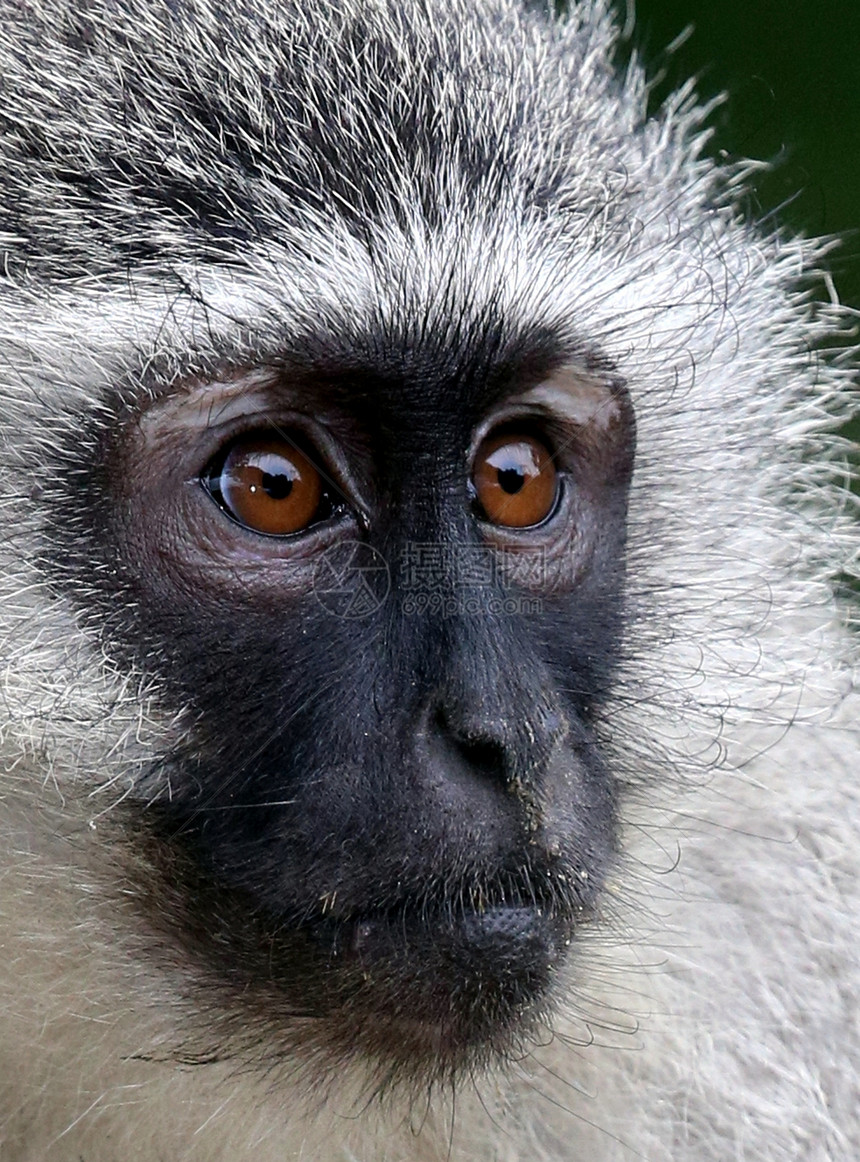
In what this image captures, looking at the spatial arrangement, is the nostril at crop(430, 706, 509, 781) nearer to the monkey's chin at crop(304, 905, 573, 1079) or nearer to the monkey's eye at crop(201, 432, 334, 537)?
the monkey's chin at crop(304, 905, 573, 1079)

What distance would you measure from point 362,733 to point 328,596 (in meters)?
0.18

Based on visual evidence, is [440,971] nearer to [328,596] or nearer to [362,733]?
[362,733]

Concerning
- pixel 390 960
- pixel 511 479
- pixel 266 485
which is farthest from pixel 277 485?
pixel 390 960

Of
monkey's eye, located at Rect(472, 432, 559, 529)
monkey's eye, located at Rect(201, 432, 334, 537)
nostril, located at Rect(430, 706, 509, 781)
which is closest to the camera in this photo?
nostril, located at Rect(430, 706, 509, 781)

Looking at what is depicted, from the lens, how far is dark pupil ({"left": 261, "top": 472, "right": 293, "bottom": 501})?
6.59 feet

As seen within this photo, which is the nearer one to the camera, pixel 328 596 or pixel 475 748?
pixel 475 748

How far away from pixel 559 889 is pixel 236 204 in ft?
3.03

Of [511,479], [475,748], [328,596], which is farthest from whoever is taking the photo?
[511,479]

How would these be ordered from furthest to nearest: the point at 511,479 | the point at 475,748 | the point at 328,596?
the point at 511,479 < the point at 328,596 < the point at 475,748

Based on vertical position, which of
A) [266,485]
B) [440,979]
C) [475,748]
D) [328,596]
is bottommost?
[440,979]

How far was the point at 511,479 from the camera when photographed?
2146mm

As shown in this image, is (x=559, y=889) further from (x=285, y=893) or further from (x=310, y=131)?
(x=310, y=131)

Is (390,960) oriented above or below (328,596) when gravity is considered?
below

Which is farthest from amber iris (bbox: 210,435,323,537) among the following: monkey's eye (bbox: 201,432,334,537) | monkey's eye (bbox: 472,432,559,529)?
monkey's eye (bbox: 472,432,559,529)
